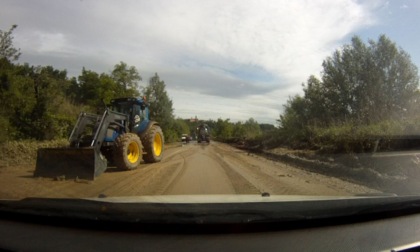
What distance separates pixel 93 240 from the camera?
248 centimetres

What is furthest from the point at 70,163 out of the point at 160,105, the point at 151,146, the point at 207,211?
the point at 160,105

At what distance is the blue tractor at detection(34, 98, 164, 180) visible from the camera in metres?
11.0

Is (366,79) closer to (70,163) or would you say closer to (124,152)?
(124,152)

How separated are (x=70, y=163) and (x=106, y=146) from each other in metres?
3.24

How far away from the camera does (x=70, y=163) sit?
433 inches

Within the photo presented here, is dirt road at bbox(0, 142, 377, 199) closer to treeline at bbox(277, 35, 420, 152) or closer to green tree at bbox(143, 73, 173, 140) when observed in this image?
treeline at bbox(277, 35, 420, 152)

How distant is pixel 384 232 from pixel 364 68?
34694 mm

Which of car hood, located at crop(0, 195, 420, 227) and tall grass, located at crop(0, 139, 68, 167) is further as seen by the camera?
tall grass, located at crop(0, 139, 68, 167)

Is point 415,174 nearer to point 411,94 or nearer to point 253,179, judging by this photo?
point 253,179

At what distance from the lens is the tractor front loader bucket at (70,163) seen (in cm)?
1084

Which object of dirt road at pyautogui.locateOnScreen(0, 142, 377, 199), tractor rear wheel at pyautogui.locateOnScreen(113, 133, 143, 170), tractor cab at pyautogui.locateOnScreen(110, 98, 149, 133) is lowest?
dirt road at pyautogui.locateOnScreen(0, 142, 377, 199)

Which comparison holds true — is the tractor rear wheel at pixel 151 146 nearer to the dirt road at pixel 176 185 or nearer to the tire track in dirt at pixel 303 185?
the dirt road at pixel 176 185

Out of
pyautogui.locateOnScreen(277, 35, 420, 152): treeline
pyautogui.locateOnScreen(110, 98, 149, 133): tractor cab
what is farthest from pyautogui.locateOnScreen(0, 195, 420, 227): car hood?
pyautogui.locateOnScreen(277, 35, 420, 152): treeline

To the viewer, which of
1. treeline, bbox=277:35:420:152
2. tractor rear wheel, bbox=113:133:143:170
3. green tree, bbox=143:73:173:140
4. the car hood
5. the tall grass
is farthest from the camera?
green tree, bbox=143:73:173:140
